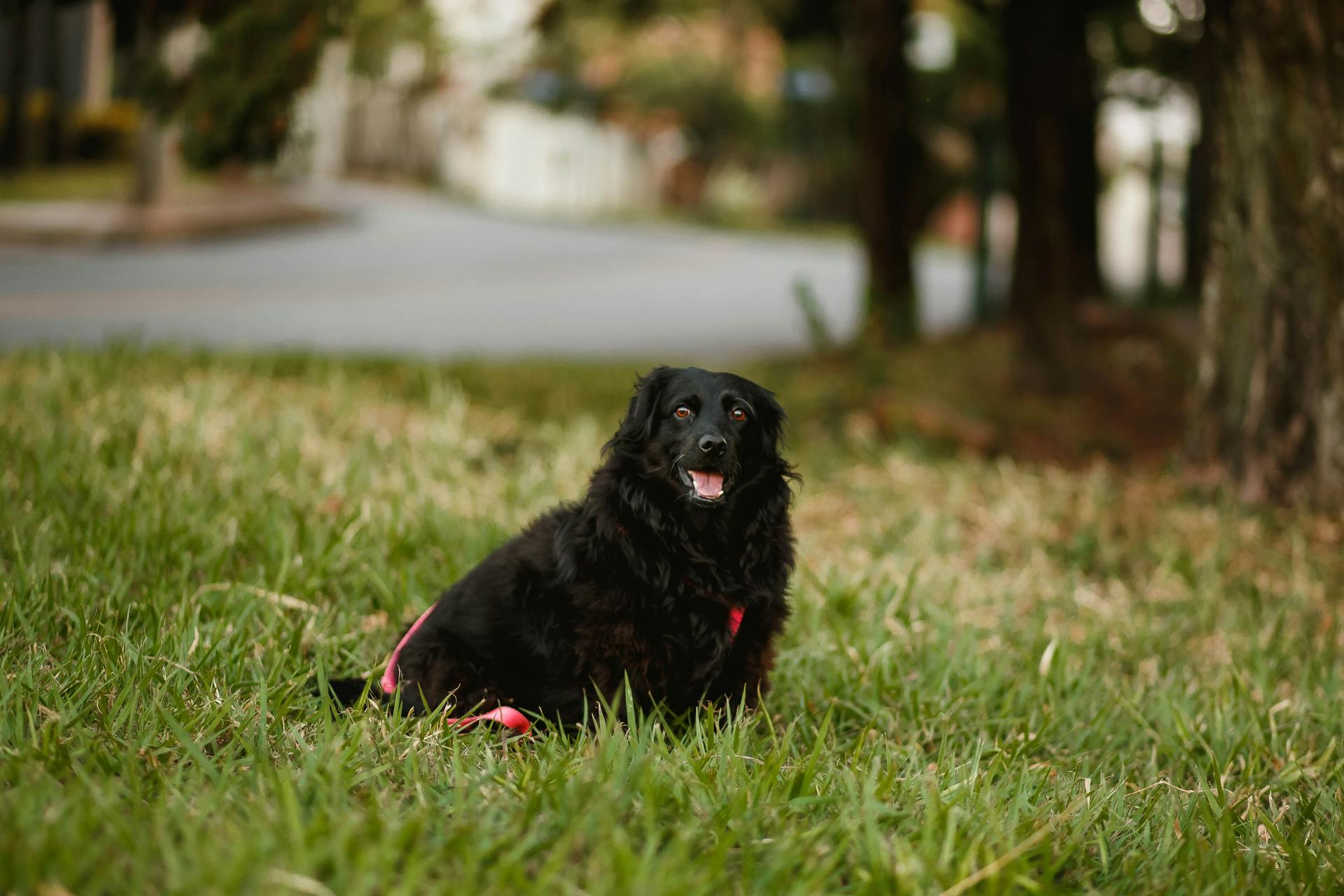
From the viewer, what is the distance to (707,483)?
3.10 meters

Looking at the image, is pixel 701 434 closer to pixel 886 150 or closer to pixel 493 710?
pixel 493 710

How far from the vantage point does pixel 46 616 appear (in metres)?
3.51

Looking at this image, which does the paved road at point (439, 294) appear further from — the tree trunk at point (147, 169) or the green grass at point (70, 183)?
the green grass at point (70, 183)

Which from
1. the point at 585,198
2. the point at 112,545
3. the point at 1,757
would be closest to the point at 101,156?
the point at 585,198

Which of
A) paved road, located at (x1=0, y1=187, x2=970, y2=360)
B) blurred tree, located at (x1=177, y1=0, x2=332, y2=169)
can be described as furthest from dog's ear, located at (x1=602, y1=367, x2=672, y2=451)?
paved road, located at (x1=0, y1=187, x2=970, y2=360)

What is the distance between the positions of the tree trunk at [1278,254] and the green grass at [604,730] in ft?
1.16

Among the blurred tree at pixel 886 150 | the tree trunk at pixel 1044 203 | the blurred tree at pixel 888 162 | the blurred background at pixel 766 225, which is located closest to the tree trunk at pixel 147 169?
the blurred background at pixel 766 225

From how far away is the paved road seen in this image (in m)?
11.0

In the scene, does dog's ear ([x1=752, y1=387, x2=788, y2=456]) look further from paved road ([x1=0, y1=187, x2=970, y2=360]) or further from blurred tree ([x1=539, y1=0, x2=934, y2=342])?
blurred tree ([x1=539, y1=0, x2=934, y2=342])

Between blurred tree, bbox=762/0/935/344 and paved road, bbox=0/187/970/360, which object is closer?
blurred tree, bbox=762/0/935/344

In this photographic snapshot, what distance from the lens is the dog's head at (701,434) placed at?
3096 mm

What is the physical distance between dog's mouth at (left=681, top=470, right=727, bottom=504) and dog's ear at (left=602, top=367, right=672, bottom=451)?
19cm

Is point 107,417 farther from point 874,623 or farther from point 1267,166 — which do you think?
point 1267,166

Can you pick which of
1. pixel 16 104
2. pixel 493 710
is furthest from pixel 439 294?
pixel 16 104
